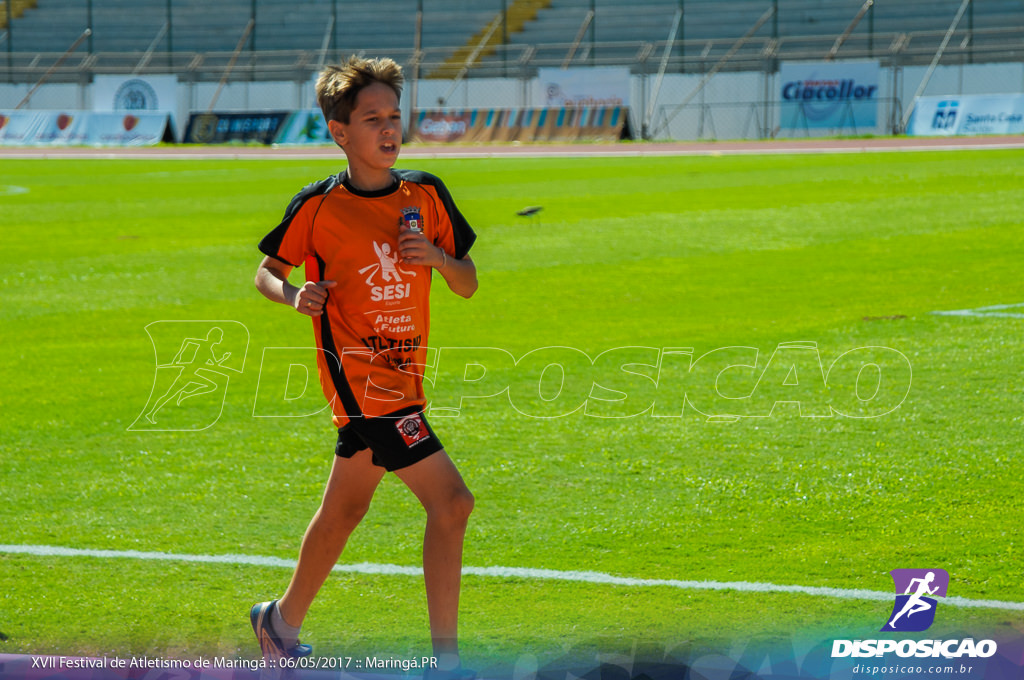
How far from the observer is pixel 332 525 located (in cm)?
378

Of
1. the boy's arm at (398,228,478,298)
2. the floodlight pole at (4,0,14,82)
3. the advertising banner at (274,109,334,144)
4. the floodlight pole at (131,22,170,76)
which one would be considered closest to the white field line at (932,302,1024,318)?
the boy's arm at (398,228,478,298)

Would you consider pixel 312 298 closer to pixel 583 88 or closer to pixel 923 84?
pixel 923 84

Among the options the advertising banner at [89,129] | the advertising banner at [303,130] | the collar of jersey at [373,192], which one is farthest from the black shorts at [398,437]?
the advertising banner at [89,129]

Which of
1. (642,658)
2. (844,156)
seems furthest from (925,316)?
(844,156)

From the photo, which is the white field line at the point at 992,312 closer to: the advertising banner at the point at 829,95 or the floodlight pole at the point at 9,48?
the advertising banner at the point at 829,95

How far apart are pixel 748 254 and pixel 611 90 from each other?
1163 inches

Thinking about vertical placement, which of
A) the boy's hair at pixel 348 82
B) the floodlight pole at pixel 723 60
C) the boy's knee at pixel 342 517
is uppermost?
the floodlight pole at pixel 723 60

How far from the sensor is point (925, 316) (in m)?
9.54

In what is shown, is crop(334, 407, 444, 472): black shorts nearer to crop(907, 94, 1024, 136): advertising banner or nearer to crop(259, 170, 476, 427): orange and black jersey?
crop(259, 170, 476, 427): orange and black jersey

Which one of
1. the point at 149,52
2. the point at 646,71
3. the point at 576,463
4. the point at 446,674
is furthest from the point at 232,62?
the point at 446,674

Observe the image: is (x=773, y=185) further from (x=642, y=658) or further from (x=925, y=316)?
(x=642, y=658)

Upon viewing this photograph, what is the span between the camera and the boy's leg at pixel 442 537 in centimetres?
356

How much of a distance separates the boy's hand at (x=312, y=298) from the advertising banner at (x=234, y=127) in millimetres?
41041

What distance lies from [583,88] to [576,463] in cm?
3738
